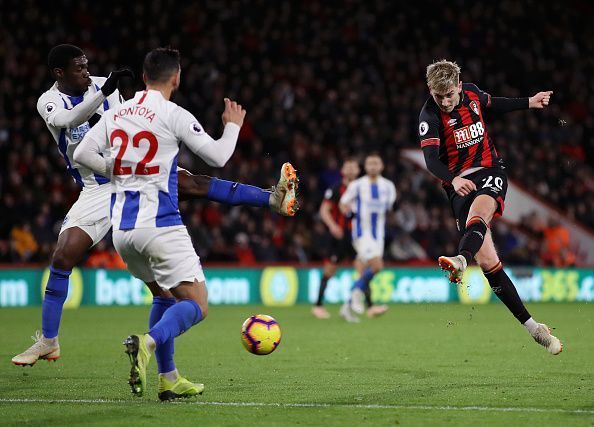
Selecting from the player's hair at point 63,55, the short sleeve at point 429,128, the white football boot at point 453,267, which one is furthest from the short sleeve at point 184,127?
the short sleeve at point 429,128

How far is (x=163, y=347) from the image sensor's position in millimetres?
6402

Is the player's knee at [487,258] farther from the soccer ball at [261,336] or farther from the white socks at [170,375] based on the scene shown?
the white socks at [170,375]

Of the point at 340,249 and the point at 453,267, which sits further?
the point at 340,249

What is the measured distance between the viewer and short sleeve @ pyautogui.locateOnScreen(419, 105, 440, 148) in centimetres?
816

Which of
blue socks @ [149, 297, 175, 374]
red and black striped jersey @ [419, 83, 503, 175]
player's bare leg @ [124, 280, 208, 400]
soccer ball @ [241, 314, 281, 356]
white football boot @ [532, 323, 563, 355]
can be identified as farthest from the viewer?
red and black striped jersey @ [419, 83, 503, 175]

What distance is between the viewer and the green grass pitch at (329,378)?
575 centimetres

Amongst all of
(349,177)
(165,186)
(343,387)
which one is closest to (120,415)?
(165,186)

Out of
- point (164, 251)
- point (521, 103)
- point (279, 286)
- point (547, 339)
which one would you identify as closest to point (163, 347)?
point (164, 251)

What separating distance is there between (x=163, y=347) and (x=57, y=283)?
162 centimetres

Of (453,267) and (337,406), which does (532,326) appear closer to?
(453,267)

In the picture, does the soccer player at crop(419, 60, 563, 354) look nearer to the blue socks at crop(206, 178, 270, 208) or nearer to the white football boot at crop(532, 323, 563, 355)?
the white football boot at crop(532, 323, 563, 355)

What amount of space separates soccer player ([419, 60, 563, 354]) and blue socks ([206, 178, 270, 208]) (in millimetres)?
1871

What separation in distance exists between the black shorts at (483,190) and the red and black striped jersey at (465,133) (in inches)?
3.4

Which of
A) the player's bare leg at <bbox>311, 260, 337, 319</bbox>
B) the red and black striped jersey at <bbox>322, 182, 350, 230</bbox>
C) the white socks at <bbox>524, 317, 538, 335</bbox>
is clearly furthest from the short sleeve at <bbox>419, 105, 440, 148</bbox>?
the red and black striped jersey at <bbox>322, 182, 350, 230</bbox>
